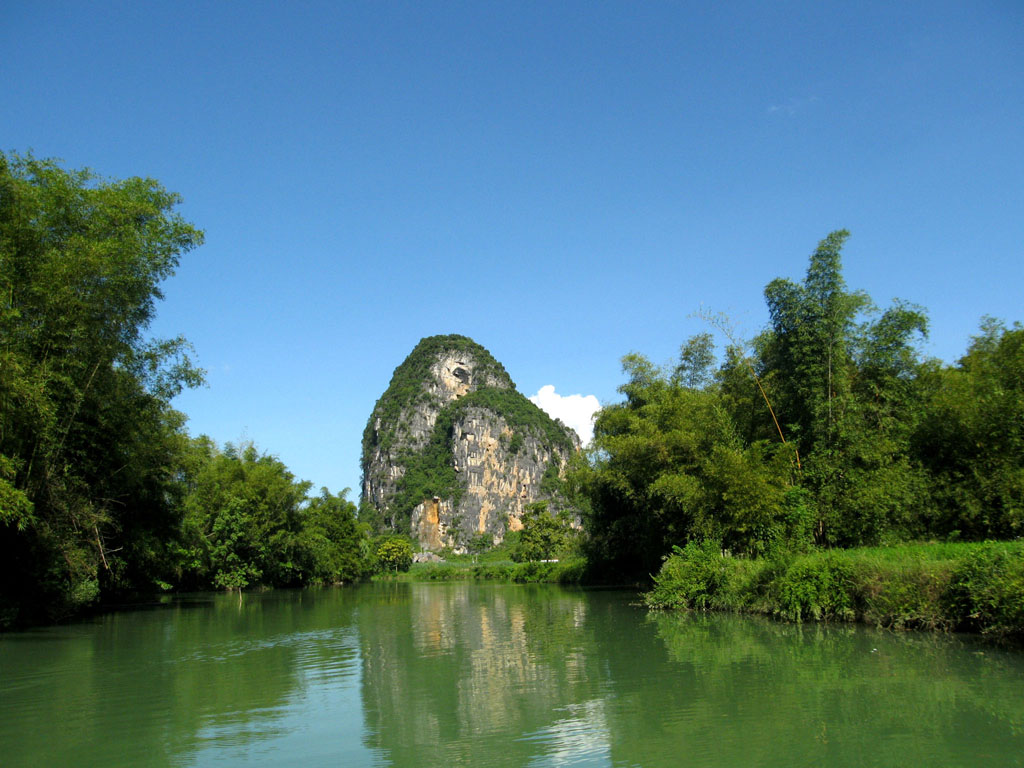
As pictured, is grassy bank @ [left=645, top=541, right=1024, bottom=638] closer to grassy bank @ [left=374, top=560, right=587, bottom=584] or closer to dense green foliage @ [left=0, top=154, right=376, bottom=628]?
dense green foliage @ [left=0, top=154, right=376, bottom=628]

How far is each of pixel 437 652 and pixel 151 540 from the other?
61.7ft

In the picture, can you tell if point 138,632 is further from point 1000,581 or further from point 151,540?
point 1000,581

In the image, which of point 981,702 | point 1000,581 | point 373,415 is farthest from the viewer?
point 373,415

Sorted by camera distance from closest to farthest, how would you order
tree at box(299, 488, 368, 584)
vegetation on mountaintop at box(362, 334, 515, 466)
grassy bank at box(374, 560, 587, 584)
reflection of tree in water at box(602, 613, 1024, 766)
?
reflection of tree in water at box(602, 613, 1024, 766) → grassy bank at box(374, 560, 587, 584) → tree at box(299, 488, 368, 584) → vegetation on mountaintop at box(362, 334, 515, 466)

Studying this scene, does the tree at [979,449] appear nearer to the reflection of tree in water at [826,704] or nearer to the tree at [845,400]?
the tree at [845,400]

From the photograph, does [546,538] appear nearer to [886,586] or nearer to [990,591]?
[886,586]

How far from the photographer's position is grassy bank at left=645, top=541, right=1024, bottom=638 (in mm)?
12578

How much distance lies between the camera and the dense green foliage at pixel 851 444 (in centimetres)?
1989

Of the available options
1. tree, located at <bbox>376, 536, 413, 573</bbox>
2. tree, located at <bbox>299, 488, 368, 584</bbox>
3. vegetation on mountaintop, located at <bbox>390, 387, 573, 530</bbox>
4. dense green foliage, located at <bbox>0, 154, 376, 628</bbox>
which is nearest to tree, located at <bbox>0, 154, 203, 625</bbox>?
dense green foliage, located at <bbox>0, 154, 376, 628</bbox>

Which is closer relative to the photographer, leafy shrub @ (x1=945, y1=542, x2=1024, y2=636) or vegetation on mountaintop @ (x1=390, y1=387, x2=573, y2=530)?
leafy shrub @ (x1=945, y1=542, x2=1024, y2=636)

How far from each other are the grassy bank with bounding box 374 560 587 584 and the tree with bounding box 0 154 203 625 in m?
32.3

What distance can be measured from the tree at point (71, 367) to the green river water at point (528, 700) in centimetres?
381

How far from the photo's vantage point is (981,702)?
28.5 feet

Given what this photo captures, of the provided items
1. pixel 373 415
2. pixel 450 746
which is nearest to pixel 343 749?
pixel 450 746
